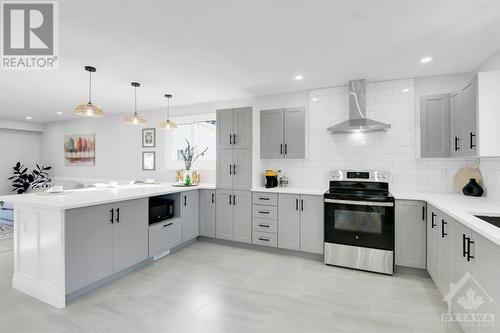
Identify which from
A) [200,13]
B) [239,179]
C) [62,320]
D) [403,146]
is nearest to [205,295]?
[62,320]

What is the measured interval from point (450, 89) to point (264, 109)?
9.02 feet

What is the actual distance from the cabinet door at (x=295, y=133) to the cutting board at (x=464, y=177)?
2055 mm

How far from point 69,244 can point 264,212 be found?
2488 millimetres

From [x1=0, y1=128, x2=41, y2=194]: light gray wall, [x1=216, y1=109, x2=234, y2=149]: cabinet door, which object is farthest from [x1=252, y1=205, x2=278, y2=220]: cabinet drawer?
[x1=0, y1=128, x2=41, y2=194]: light gray wall

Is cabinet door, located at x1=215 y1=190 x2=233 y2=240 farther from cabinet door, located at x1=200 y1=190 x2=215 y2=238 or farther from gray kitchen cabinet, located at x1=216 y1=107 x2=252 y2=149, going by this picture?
gray kitchen cabinet, located at x1=216 y1=107 x2=252 y2=149

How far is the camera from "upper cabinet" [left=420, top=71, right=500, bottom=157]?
2305 millimetres

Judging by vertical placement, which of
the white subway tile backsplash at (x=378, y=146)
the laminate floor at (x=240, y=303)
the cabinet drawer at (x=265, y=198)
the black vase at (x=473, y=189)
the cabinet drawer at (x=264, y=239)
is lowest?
the laminate floor at (x=240, y=303)

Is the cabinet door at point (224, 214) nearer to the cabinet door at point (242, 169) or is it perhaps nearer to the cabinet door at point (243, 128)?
the cabinet door at point (242, 169)

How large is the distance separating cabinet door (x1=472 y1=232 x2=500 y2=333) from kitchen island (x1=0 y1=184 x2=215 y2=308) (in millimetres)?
3268

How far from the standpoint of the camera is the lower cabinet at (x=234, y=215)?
390 cm

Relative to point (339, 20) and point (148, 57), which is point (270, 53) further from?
point (148, 57)

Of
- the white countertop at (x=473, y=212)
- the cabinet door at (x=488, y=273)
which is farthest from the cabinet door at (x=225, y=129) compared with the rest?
the cabinet door at (x=488, y=273)

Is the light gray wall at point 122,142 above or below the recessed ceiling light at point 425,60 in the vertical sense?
below

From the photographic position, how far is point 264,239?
3.78 meters
